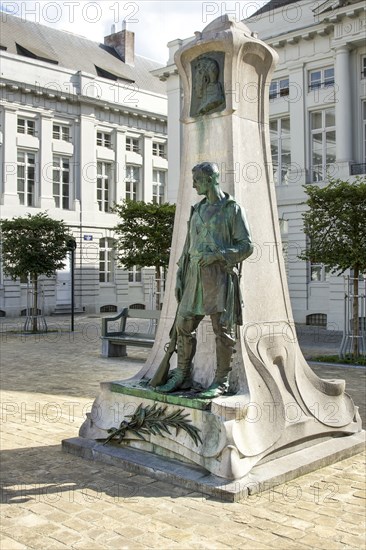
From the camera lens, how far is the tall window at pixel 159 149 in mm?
42969

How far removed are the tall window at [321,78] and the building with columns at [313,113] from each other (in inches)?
1.6

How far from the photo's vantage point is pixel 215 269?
217 inches

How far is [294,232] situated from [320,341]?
8.65 m

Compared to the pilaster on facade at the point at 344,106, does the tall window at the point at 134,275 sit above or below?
below

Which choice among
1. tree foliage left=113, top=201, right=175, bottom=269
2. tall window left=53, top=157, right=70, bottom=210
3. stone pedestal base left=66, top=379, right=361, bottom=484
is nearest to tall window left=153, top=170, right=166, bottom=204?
tall window left=53, top=157, right=70, bottom=210

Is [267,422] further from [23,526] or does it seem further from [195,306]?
[23,526]

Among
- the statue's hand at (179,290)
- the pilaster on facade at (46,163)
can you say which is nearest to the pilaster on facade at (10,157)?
the pilaster on facade at (46,163)

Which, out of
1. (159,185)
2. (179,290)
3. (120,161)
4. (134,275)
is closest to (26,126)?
(120,161)

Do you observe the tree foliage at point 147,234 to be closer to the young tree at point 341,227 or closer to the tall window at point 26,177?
the young tree at point 341,227

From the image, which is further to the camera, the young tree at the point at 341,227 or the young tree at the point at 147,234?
the young tree at the point at 147,234

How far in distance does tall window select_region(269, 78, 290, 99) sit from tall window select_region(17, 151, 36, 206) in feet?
47.1

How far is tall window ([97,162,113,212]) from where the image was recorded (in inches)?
1547

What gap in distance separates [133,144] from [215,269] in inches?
1466

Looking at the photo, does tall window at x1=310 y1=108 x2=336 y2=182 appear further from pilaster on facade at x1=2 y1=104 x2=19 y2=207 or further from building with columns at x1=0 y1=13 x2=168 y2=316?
pilaster on facade at x1=2 y1=104 x2=19 y2=207
